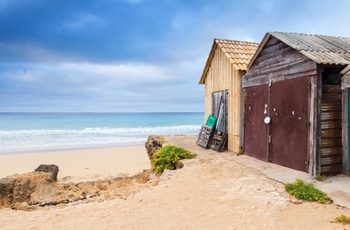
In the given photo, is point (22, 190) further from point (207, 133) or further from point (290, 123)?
point (290, 123)

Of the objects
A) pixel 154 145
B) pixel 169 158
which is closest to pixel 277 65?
pixel 169 158

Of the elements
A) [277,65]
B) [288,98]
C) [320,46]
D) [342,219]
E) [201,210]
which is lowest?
[201,210]

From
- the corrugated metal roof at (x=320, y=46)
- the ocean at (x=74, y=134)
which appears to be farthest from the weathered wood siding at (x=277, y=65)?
the ocean at (x=74, y=134)

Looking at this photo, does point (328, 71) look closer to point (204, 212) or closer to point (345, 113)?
point (345, 113)

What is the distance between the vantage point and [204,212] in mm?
4887

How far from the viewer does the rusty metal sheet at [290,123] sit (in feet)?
22.5

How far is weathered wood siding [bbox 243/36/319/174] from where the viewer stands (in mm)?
6594

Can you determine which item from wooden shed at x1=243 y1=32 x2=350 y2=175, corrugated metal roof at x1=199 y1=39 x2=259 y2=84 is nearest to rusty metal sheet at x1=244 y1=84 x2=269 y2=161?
wooden shed at x1=243 y1=32 x2=350 y2=175

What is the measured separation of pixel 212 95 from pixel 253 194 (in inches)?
290

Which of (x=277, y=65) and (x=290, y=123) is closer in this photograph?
(x=290, y=123)

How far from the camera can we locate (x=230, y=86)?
1067cm

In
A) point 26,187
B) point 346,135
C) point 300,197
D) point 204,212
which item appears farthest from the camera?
point 26,187

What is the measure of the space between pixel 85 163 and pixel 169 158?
8245 mm

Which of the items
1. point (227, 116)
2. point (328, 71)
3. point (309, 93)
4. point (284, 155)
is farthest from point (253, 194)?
point (227, 116)
